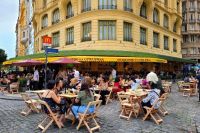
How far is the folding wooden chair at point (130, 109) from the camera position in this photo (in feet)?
34.8

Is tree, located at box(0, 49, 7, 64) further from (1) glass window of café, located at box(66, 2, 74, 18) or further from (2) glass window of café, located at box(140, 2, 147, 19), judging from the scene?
(2) glass window of café, located at box(140, 2, 147, 19)

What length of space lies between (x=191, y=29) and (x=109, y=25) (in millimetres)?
40263

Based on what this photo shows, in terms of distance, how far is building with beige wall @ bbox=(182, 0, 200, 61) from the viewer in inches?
2532

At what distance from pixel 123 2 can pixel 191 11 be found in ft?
128

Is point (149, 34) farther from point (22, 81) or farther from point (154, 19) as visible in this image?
point (22, 81)

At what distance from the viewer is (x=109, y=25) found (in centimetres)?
2883

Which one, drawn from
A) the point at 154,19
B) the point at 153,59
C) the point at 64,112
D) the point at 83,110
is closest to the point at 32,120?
the point at 64,112

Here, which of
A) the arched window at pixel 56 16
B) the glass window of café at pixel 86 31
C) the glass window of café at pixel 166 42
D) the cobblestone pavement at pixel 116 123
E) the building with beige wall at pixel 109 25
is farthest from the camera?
the glass window of café at pixel 166 42

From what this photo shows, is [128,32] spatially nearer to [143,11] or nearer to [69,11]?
[143,11]

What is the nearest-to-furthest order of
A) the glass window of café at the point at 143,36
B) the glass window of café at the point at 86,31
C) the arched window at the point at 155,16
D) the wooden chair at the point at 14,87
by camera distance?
the wooden chair at the point at 14,87 < the glass window of café at the point at 86,31 < the glass window of café at the point at 143,36 < the arched window at the point at 155,16

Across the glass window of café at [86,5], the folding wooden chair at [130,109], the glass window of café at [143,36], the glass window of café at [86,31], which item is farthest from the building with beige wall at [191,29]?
the folding wooden chair at [130,109]

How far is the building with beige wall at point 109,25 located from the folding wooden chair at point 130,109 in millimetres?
14770

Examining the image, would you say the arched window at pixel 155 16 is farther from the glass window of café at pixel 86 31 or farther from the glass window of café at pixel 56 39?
the glass window of café at pixel 56 39

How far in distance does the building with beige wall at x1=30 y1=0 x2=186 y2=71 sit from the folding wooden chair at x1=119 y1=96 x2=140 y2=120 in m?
14.8
